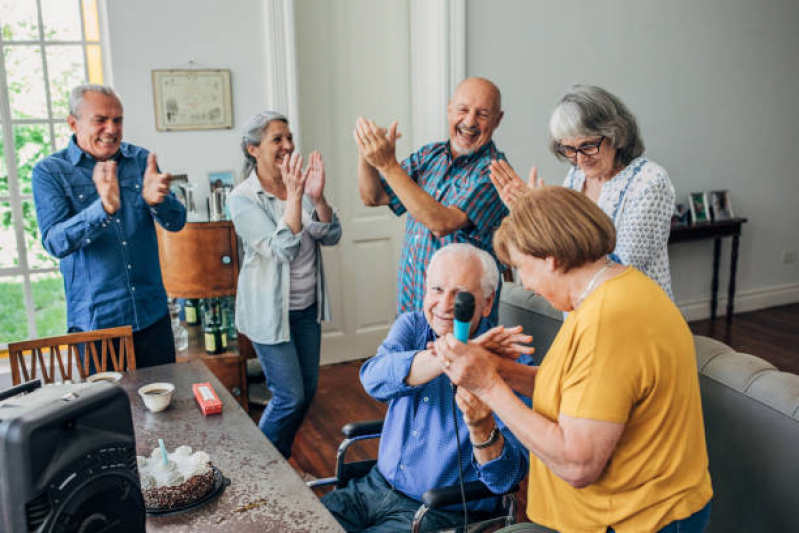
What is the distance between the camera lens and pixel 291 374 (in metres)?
2.60

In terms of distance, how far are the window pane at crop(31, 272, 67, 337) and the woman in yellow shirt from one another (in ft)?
10.1

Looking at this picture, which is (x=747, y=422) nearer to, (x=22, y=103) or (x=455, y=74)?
(x=455, y=74)

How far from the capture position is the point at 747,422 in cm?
162

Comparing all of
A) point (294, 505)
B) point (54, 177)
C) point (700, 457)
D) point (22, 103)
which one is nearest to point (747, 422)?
point (700, 457)

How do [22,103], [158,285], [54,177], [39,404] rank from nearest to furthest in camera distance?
[39,404], [54,177], [158,285], [22,103]

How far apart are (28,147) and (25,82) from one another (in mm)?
338

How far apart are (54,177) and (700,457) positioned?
7.31 ft

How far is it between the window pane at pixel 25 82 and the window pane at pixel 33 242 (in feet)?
1.60

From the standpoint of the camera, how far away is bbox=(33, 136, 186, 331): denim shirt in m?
2.35

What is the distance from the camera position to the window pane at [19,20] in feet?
11.1

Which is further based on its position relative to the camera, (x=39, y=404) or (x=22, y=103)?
(x=22, y=103)

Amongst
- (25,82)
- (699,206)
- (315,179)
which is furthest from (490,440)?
(699,206)

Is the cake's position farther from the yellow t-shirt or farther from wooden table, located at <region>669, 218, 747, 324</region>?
wooden table, located at <region>669, 218, 747, 324</region>

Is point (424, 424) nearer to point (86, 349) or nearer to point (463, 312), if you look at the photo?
point (463, 312)
